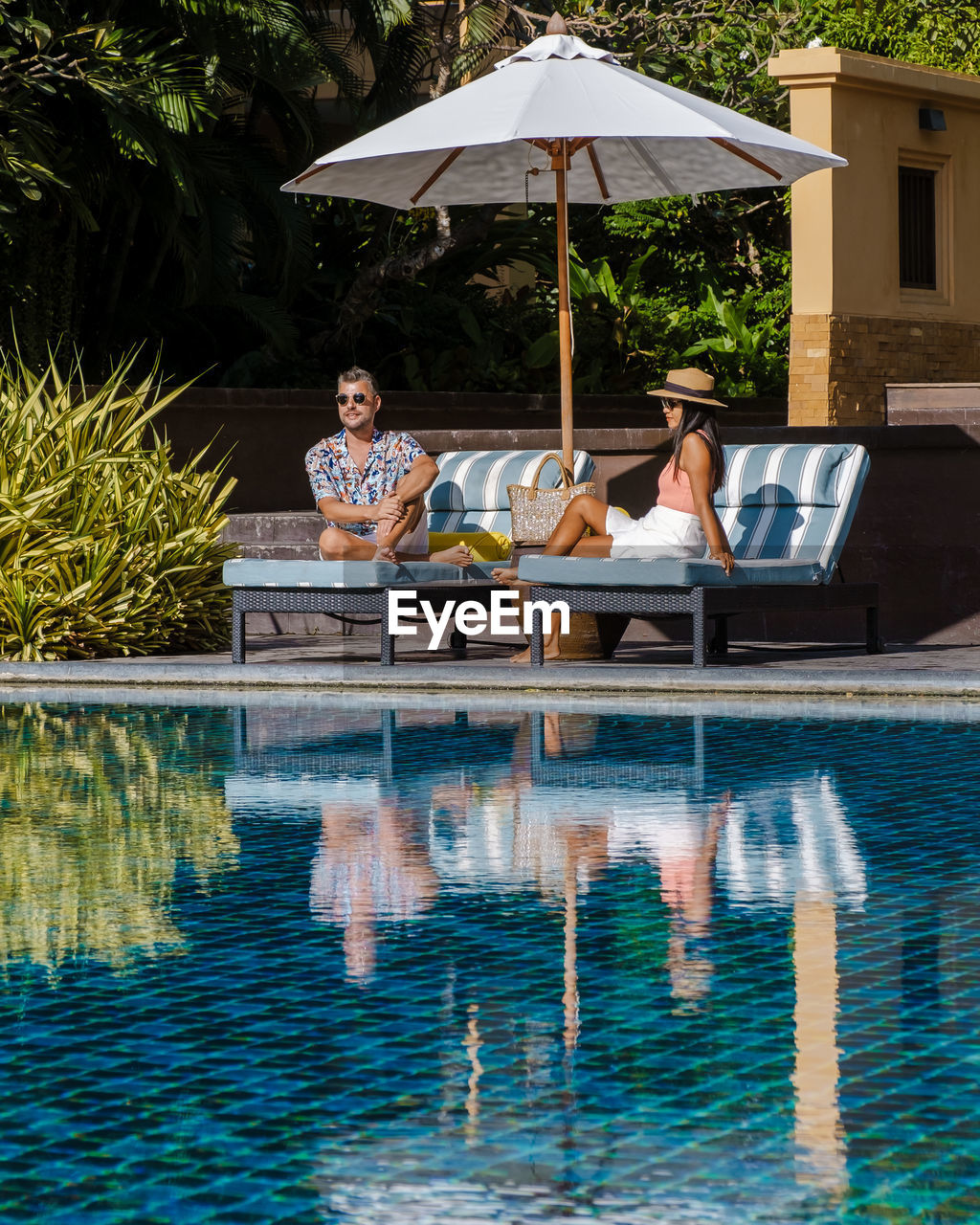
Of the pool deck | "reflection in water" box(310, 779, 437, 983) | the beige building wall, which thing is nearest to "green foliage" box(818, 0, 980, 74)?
the beige building wall

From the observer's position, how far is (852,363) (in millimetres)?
18672

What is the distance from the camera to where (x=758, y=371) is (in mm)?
24250

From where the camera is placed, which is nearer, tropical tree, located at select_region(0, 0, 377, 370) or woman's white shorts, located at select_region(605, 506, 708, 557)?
woman's white shorts, located at select_region(605, 506, 708, 557)

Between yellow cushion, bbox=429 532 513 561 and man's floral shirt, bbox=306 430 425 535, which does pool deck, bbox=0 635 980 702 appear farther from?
man's floral shirt, bbox=306 430 425 535

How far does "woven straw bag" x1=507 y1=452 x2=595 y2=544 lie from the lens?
36.6 feet

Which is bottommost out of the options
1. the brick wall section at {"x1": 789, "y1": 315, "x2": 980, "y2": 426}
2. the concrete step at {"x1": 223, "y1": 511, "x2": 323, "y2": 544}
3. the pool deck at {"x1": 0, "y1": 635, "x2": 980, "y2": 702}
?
the pool deck at {"x1": 0, "y1": 635, "x2": 980, "y2": 702}

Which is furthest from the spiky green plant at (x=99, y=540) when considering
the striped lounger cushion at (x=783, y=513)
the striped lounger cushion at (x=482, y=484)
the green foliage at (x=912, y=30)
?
the green foliage at (x=912, y=30)

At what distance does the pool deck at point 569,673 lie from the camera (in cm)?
912

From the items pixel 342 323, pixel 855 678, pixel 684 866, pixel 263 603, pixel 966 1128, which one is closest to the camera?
pixel 966 1128

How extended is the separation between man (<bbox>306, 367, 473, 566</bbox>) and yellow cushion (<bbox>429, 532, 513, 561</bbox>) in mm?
270

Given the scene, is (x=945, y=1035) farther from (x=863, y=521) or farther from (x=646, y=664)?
(x=863, y=521)

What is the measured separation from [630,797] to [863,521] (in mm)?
5844

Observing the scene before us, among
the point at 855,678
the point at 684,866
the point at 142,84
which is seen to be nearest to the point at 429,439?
the point at 855,678

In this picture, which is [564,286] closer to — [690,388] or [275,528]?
[690,388]
